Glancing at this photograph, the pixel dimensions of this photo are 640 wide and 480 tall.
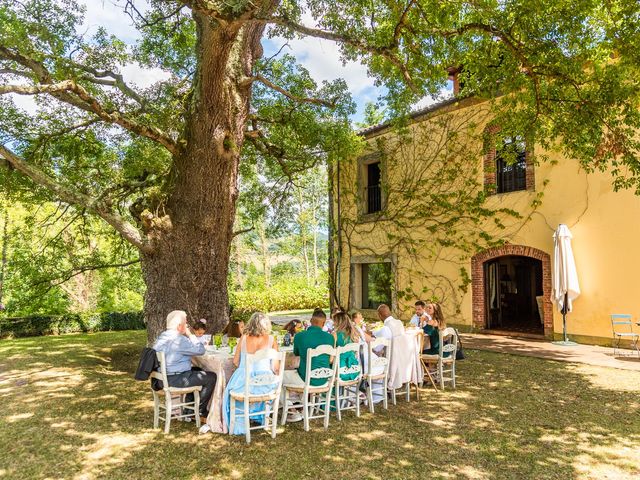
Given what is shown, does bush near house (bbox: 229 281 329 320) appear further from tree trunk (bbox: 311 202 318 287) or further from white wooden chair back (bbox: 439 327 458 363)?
white wooden chair back (bbox: 439 327 458 363)

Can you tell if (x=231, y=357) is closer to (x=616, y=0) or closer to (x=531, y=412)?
(x=531, y=412)

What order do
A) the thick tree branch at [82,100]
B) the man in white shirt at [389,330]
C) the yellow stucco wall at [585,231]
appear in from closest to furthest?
the thick tree branch at [82,100] < the man in white shirt at [389,330] < the yellow stucco wall at [585,231]

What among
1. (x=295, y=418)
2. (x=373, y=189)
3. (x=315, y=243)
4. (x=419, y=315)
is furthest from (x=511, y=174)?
(x=315, y=243)

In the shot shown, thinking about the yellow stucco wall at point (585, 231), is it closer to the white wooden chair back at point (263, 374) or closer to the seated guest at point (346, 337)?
the seated guest at point (346, 337)

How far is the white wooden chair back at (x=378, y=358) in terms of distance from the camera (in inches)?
219

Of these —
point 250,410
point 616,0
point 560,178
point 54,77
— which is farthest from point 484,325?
point 54,77

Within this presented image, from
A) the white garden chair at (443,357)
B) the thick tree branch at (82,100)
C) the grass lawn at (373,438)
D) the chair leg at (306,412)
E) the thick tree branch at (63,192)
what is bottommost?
the grass lawn at (373,438)

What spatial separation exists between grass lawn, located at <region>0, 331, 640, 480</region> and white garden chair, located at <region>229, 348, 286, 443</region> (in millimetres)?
175

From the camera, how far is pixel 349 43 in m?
6.57

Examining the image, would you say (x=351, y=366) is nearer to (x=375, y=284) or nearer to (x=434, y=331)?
(x=434, y=331)

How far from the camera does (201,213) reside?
25.0ft

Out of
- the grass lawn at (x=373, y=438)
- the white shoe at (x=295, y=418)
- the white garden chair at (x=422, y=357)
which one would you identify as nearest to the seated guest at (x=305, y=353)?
the white shoe at (x=295, y=418)

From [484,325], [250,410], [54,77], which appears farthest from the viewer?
[484,325]

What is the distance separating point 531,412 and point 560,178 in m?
6.85
